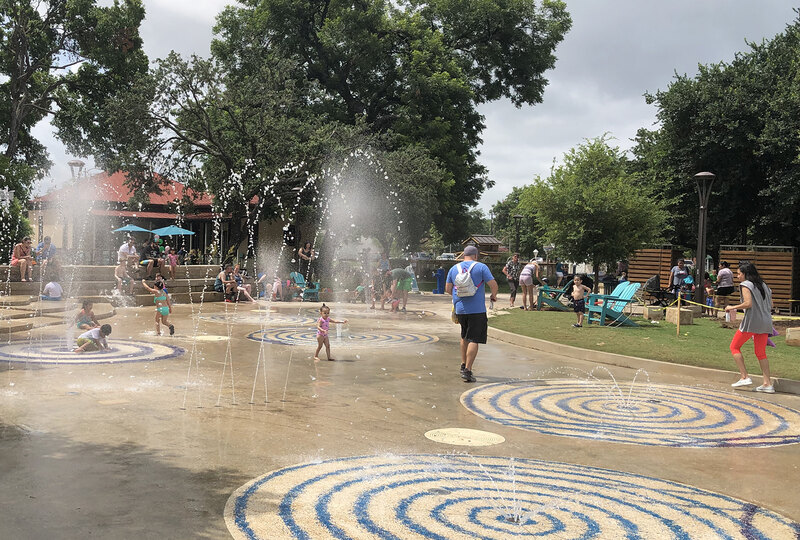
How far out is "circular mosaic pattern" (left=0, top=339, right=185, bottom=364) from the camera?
1042 centimetres

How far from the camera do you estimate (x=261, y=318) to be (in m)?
18.3

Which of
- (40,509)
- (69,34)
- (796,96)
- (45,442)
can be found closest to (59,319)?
(45,442)

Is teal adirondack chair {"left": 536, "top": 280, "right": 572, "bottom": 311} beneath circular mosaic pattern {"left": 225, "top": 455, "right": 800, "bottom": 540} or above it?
above

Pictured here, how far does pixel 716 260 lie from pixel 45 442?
40375 mm

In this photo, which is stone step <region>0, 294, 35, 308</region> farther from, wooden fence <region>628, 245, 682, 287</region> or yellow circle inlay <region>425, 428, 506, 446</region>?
wooden fence <region>628, 245, 682, 287</region>

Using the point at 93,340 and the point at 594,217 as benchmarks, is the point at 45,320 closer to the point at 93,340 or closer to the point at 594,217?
the point at 93,340

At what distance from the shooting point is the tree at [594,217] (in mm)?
25125

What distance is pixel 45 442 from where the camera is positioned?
5.89m

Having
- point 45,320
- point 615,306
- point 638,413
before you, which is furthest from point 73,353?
point 615,306

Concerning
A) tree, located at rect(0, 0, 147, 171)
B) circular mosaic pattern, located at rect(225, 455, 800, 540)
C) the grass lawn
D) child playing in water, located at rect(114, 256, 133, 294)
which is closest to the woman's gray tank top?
the grass lawn

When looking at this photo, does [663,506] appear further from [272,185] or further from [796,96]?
[796,96]

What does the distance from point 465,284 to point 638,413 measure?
2.96 m

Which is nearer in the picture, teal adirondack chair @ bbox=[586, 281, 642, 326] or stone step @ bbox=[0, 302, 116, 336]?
stone step @ bbox=[0, 302, 116, 336]

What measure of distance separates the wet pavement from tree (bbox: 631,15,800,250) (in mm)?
22493
